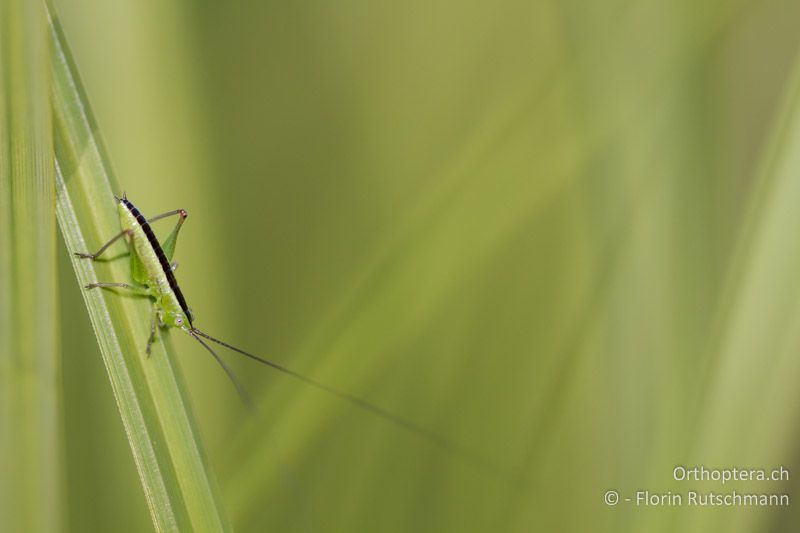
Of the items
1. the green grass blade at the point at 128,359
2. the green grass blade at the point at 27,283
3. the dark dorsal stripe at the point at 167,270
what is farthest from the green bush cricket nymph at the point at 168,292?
the green grass blade at the point at 27,283

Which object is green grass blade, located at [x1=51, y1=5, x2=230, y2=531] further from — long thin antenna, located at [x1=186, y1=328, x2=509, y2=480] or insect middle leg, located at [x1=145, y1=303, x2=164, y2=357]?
long thin antenna, located at [x1=186, y1=328, x2=509, y2=480]

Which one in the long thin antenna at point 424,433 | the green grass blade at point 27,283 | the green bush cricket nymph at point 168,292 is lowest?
the green grass blade at point 27,283

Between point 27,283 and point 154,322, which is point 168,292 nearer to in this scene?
point 154,322

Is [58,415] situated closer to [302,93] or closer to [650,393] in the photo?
[302,93]

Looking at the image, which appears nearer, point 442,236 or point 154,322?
point 154,322

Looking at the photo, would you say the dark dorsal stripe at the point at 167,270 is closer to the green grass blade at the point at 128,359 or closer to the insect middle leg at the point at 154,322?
the insect middle leg at the point at 154,322

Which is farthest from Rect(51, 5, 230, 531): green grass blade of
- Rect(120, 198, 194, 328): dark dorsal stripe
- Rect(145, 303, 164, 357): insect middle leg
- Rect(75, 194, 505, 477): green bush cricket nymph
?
Rect(120, 198, 194, 328): dark dorsal stripe

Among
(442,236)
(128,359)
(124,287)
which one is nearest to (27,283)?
(128,359)
